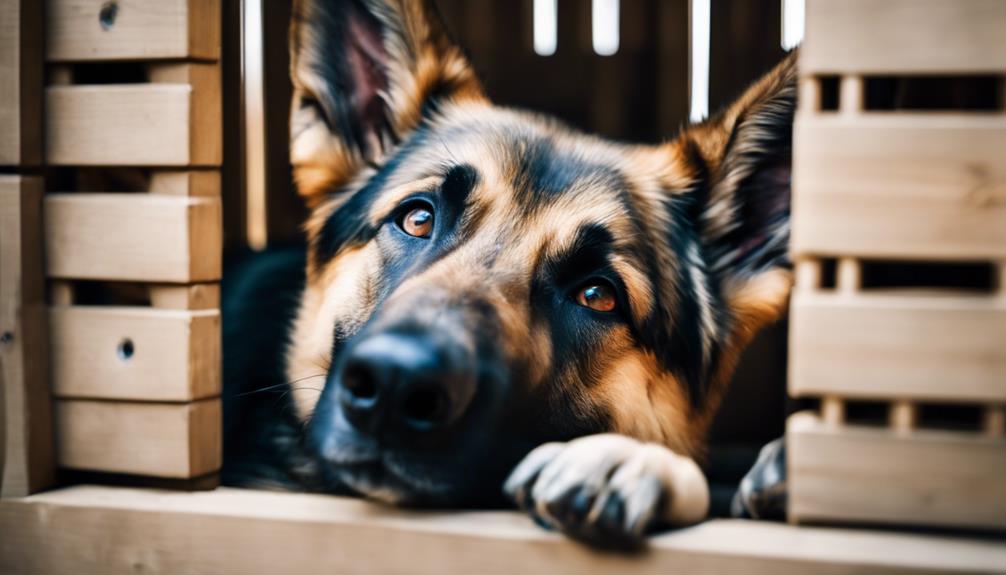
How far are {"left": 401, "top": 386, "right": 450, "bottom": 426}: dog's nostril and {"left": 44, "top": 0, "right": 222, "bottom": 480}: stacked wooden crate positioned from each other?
650 mm

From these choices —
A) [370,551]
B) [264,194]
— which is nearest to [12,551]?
[370,551]

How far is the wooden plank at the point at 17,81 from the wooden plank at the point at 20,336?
0.25 ft

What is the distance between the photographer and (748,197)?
245 cm

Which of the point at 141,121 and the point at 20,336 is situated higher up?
the point at 141,121

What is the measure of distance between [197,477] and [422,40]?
1.46 metres

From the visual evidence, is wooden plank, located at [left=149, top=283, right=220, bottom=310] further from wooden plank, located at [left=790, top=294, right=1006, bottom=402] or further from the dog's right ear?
wooden plank, located at [left=790, top=294, right=1006, bottom=402]

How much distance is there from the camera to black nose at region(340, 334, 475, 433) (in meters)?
1.68

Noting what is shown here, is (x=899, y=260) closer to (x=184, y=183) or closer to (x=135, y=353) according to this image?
(x=184, y=183)

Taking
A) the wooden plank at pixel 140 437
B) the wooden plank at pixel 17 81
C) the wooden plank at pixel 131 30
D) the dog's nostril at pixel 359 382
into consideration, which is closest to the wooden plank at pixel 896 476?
the dog's nostril at pixel 359 382

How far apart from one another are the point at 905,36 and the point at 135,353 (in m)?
1.92

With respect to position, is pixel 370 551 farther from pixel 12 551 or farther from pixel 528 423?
pixel 12 551

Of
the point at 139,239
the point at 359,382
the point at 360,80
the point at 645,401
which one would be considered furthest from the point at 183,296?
the point at 645,401

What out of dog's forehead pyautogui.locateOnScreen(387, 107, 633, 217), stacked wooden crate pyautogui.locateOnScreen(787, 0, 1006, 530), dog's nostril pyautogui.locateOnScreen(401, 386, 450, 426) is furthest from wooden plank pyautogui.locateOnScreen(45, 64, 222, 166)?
stacked wooden crate pyautogui.locateOnScreen(787, 0, 1006, 530)

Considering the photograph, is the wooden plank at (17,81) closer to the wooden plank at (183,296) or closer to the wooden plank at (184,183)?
the wooden plank at (184,183)
